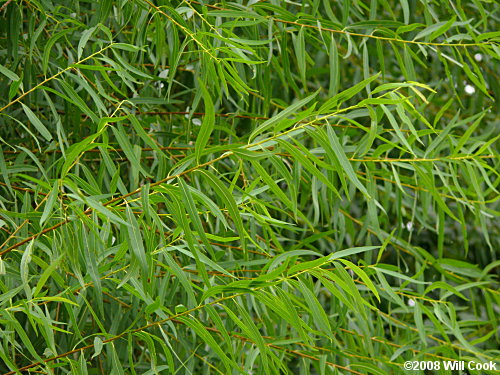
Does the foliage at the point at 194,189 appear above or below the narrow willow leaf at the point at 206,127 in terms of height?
below

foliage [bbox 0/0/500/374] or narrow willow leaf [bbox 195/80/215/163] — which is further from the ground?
narrow willow leaf [bbox 195/80/215/163]

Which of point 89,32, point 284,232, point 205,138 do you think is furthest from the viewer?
point 284,232

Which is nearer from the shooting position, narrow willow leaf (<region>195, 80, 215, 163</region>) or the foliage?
narrow willow leaf (<region>195, 80, 215, 163</region>)

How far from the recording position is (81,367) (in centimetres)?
100

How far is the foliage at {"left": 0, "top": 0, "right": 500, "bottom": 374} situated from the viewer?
893 millimetres

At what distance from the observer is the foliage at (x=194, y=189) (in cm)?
89

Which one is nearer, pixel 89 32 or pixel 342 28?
pixel 89 32

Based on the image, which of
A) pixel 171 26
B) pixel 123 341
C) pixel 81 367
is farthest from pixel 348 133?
pixel 81 367

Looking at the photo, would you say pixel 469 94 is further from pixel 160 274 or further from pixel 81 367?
pixel 81 367

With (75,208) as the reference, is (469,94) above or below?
below

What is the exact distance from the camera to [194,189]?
90cm

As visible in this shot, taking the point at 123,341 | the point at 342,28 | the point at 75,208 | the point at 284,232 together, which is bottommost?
the point at 284,232

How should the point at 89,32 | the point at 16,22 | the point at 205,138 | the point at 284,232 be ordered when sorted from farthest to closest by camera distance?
the point at 284,232 < the point at 16,22 < the point at 89,32 < the point at 205,138

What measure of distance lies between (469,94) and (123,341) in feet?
6.65
